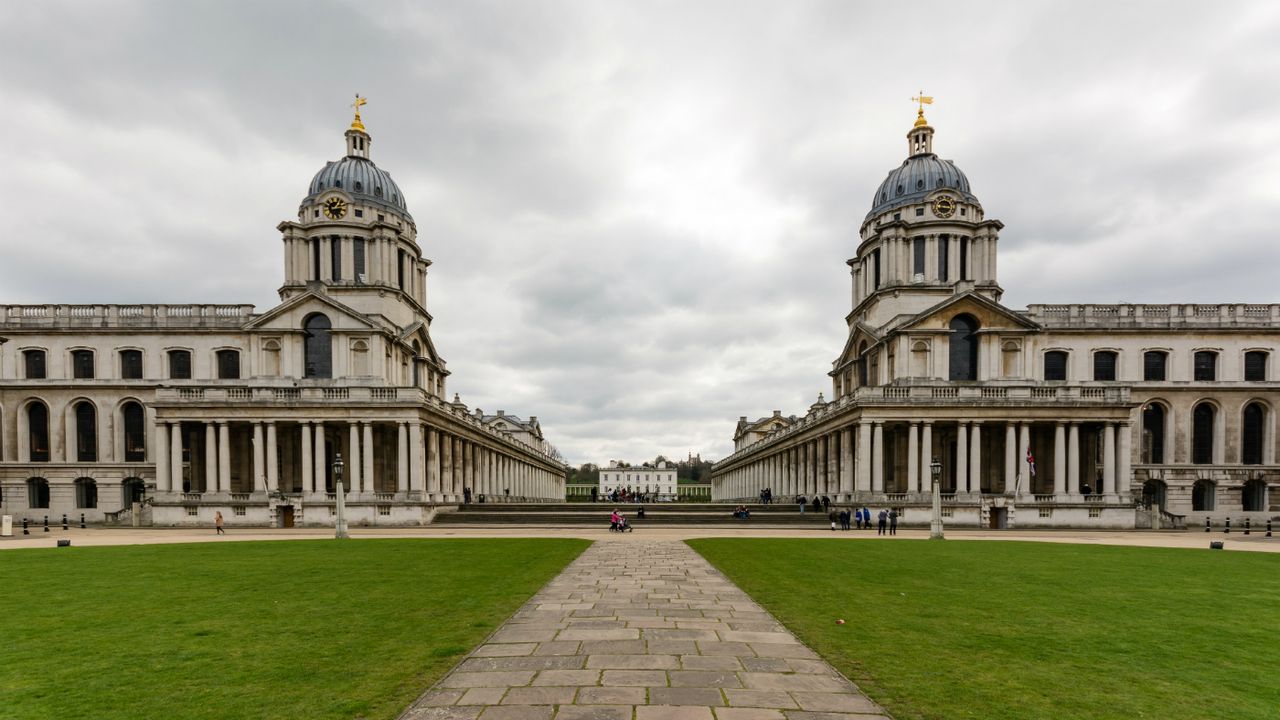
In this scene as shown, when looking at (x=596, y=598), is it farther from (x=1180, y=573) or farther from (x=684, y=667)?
(x=1180, y=573)

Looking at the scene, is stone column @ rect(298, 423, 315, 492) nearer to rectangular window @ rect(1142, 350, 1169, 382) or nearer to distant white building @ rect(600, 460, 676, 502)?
rectangular window @ rect(1142, 350, 1169, 382)

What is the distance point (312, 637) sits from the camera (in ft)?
33.0

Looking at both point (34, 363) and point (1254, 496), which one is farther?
point (34, 363)

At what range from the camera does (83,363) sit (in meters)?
54.8

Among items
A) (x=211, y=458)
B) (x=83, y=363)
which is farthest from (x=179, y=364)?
(x=211, y=458)

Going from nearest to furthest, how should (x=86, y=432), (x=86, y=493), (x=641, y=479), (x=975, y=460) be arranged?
(x=975, y=460), (x=86, y=493), (x=86, y=432), (x=641, y=479)

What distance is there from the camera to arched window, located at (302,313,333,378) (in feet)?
171

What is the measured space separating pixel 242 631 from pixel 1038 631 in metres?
12.8

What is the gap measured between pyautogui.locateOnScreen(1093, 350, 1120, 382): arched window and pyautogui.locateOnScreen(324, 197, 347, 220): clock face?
64998 millimetres

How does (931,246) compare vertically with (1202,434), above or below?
above

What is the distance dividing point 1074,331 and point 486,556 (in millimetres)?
53373

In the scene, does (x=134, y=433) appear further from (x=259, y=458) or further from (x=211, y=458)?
(x=259, y=458)

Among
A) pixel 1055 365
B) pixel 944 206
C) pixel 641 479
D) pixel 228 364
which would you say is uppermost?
pixel 944 206

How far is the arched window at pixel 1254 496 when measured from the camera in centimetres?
5328
